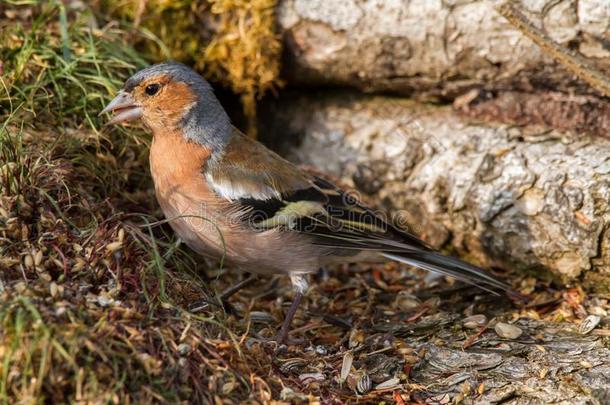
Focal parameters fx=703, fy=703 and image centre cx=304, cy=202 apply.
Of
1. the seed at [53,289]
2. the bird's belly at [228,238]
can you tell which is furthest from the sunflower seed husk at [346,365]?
the seed at [53,289]

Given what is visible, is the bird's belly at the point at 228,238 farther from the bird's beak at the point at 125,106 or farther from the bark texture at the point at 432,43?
the bark texture at the point at 432,43

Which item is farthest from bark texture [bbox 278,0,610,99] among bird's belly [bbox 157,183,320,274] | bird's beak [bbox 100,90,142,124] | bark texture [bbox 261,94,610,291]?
bird's belly [bbox 157,183,320,274]

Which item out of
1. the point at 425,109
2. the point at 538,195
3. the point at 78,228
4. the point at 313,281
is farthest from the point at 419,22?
the point at 78,228

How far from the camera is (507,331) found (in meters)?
3.91

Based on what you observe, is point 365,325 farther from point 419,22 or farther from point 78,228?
point 419,22

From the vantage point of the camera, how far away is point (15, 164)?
363cm

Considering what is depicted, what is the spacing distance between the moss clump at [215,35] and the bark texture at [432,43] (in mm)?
181

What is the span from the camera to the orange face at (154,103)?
4211 millimetres

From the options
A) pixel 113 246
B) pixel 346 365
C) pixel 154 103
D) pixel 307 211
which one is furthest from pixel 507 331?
pixel 154 103

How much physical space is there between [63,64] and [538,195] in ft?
10.4

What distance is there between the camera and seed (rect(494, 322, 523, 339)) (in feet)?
12.8

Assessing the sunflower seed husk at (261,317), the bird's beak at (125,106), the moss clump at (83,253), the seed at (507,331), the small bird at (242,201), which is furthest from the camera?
the sunflower seed husk at (261,317)

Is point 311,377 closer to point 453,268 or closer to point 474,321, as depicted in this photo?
point 474,321

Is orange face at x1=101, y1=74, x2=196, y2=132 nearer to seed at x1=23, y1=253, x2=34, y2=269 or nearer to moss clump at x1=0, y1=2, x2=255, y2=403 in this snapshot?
moss clump at x1=0, y1=2, x2=255, y2=403
